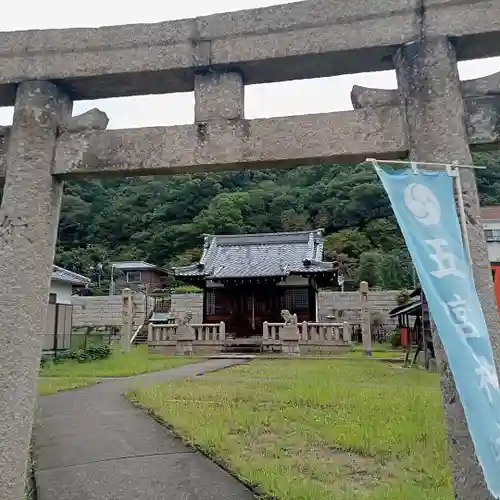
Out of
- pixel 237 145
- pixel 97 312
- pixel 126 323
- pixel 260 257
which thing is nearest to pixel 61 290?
pixel 126 323

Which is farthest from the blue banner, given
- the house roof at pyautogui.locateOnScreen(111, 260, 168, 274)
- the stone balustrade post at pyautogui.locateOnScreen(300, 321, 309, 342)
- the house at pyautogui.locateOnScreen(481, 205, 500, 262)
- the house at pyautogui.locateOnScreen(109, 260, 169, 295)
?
the house roof at pyautogui.locateOnScreen(111, 260, 168, 274)

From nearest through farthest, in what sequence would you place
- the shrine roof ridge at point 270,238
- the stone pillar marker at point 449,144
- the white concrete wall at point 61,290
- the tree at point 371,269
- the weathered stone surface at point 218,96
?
the stone pillar marker at point 449,144, the weathered stone surface at point 218,96, the white concrete wall at point 61,290, the shrine roof ridge at point 270,238, the tree at point 371,269

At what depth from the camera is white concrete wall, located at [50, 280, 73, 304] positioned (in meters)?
19.0

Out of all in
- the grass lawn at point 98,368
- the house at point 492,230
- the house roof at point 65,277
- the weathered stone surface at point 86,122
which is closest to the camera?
the weathered stone surface at point 86,122

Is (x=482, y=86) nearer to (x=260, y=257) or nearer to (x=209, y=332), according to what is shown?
(x=209, y=332)

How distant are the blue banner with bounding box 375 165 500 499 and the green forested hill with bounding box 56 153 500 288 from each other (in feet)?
99.6

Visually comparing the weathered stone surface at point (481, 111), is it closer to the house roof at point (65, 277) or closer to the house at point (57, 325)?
the house at point (57, 325)

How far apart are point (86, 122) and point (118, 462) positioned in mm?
2845

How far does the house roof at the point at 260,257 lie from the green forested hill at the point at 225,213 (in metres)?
7.81

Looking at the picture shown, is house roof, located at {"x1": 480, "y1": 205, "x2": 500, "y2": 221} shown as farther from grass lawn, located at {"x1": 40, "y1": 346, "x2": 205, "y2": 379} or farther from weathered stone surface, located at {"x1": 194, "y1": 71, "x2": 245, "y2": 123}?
weathered stone surface, located at {"x1": 194, "y1": 71, "x2": 245, "y2": 123}

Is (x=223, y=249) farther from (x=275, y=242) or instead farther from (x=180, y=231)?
(x=180, y=231)

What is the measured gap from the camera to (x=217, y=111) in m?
3.76

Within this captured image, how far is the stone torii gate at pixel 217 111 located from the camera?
3389mm

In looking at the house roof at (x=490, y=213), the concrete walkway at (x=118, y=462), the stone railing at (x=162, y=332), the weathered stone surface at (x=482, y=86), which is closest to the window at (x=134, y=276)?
the stone railing at (x=162, y=332)
